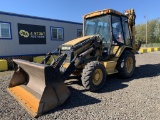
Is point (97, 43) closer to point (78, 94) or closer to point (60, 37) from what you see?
point (78, 94)

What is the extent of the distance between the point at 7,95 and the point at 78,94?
220 cm

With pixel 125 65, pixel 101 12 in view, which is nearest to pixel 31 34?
pixel 101 12

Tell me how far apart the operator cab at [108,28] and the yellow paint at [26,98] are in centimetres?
322

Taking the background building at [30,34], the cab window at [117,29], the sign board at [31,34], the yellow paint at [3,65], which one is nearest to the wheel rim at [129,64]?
the cab window at [117,29]

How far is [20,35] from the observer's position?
11.8m

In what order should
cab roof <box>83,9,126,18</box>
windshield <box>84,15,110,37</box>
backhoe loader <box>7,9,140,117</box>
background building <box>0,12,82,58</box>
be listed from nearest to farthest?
backhoe loader <box>7,9,140,117</box> → cab roof <box>83,9,126,18</box> → windshield <box>84,15,110,37</box> → background building <box>0,12,82,58</box>

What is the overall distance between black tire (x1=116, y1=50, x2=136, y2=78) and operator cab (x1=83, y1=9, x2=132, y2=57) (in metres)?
0.42

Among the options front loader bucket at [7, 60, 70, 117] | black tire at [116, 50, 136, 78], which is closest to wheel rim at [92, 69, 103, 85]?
front loader bucket at [7, 60, 70, 117]

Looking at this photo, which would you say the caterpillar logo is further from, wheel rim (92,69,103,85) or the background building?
wheel rim (92,69,103,85)

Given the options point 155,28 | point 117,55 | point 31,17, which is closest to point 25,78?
point 117,55

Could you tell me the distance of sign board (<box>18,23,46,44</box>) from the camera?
11.9 metres

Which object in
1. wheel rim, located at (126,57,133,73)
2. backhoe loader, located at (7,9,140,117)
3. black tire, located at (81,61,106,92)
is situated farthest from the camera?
wheel rim, located at (126,57,133,73)

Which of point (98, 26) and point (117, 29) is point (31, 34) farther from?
point (117, 29)

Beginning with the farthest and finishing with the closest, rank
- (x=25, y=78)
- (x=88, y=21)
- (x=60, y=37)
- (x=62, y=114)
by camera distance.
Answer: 1. (x=60, y=37)
2. (x=88, y=21)
3. (x=25, y=78)
4. (x=62, y=114)
